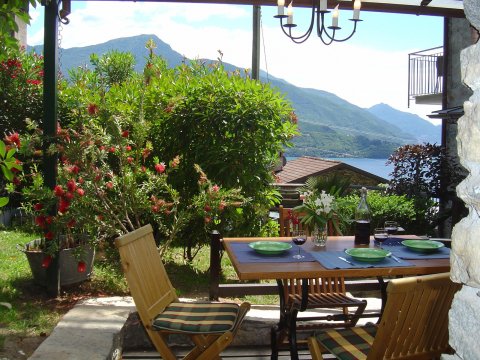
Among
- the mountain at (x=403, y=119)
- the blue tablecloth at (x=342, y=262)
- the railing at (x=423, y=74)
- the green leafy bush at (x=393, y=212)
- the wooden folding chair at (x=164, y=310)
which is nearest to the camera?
the wooden folding chair at (x=164, y=310)

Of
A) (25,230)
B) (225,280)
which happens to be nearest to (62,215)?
(225,280)

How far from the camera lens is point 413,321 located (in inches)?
90.0

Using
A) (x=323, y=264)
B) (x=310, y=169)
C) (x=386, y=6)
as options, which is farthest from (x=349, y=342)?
(x=310, y=169)

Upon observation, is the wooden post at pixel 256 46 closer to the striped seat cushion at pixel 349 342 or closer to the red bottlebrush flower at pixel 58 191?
the red bottlebrush flower at pixel 58 191

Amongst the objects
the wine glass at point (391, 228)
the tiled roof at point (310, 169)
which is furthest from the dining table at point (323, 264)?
the tiled roof at point (310, 169)

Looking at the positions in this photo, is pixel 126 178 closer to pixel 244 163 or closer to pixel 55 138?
pixel 55 138

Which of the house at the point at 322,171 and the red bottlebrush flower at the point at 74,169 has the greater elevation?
the red bottlebrush flower at the point at 74,169

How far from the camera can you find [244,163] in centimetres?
520

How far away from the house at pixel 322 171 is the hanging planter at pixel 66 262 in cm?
740

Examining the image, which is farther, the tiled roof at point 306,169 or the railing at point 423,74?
the railing at point 423,74

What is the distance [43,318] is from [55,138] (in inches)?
51.6

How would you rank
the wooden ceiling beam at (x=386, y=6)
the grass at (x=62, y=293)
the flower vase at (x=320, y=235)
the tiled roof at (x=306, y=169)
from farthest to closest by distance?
the tiled roof at (x=306, y=169) < the wooden ceiling beam at (x=386, y=6) < the grass at (x=62, y=293) < the flower vase at (x=320, y=235)

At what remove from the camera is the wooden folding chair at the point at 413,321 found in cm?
216

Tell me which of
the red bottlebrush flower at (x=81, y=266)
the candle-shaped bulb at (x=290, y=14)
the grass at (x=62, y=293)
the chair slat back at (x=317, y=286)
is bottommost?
the grass at (x=62, y=293)
